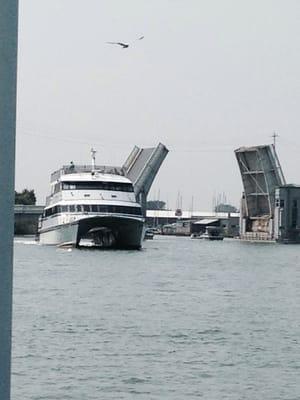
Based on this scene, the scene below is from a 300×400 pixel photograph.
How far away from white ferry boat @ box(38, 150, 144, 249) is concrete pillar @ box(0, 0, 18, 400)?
46818 millimetres

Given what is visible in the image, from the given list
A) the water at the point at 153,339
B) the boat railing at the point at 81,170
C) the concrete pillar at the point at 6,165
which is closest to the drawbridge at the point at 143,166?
the boat railing at the point at 81,170

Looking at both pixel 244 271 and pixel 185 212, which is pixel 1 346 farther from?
pixel 185 212

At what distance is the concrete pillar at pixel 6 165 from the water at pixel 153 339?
8.68 metres

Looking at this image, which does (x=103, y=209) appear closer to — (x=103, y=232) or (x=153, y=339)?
(x=103, y=232)

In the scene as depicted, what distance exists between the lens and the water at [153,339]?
11367mm

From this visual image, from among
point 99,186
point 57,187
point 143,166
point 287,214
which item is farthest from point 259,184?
point 99,186

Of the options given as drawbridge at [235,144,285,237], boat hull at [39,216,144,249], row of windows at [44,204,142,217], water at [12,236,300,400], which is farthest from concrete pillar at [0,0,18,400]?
drawbridge at [235,144,285,237]

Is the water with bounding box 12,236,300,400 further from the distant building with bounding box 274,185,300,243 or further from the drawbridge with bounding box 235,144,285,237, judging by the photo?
the distant building with bounding box 274,185,300,243

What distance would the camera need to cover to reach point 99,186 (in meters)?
51.6

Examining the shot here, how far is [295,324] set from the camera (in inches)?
733

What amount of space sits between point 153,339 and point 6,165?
13.8 meters

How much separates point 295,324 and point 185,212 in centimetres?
15293

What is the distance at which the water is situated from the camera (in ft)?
37.3

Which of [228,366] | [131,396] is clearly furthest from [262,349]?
[131,396]
